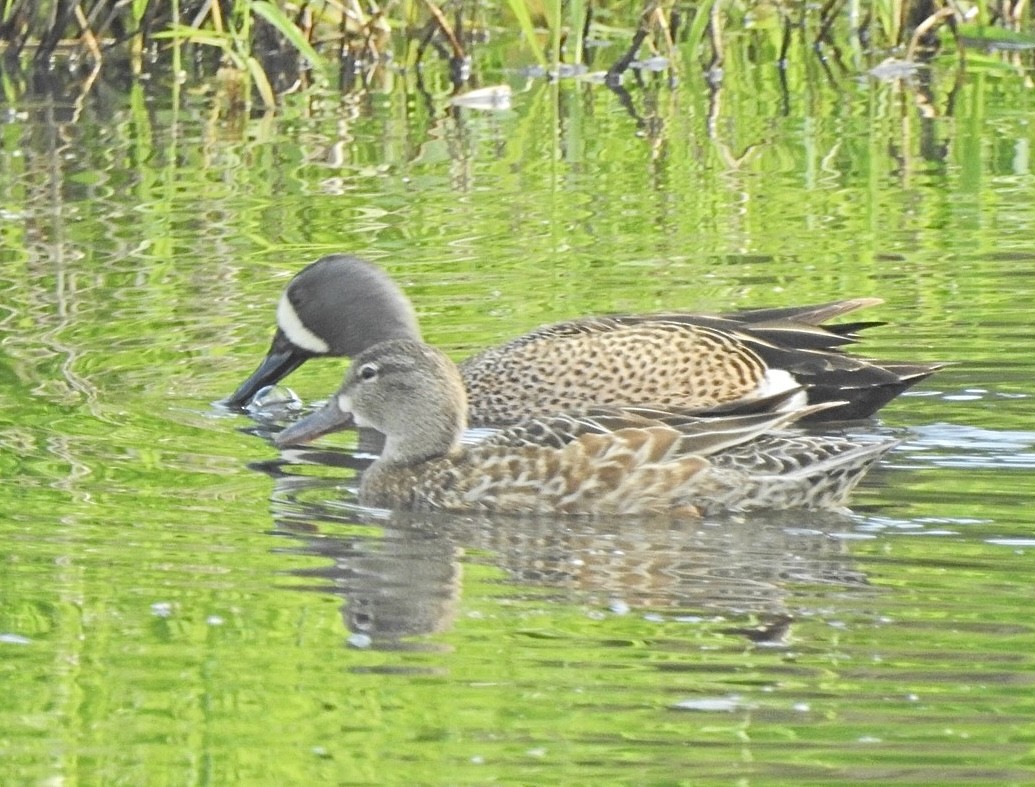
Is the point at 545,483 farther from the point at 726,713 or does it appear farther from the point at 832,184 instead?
the point at 832,184

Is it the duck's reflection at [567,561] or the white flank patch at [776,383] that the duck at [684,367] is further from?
the duck's reflection at [567,561]

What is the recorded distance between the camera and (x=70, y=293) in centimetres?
909

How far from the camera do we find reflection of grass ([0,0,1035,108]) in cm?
1341

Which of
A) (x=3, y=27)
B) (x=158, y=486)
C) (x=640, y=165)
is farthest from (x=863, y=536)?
(x=3, y=27)

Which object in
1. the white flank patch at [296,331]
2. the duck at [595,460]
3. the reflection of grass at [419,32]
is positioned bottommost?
the duck at [595,460]

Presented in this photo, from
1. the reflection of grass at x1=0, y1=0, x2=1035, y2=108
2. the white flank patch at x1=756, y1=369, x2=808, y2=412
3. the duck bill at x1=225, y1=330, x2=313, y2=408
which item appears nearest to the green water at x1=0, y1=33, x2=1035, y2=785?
the duck bill at x1=225, y1=330, x2=313, y2=408

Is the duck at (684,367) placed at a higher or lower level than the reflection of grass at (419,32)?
lower

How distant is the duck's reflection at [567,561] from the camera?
5031mm

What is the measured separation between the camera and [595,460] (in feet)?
20.5

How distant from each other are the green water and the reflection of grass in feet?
3.35

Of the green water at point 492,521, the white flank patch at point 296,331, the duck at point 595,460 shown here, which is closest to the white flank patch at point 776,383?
the green water at point 492,521

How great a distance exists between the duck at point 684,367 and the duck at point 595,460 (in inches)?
26.3

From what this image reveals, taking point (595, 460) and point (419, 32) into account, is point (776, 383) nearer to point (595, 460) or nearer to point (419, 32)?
point (595, 460)

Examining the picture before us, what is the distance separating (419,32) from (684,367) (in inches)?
320
